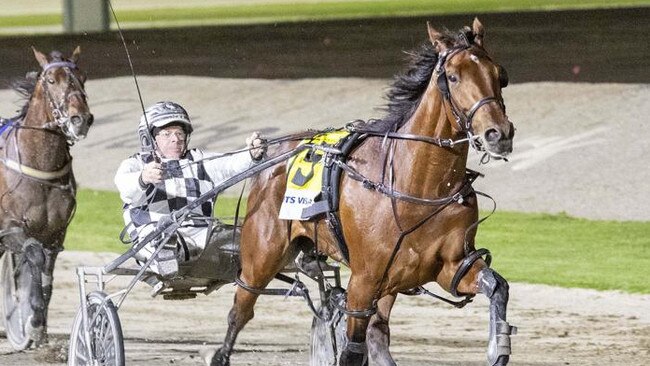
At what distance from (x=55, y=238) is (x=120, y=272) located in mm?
1917

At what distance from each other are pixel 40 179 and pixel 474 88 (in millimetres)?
3672

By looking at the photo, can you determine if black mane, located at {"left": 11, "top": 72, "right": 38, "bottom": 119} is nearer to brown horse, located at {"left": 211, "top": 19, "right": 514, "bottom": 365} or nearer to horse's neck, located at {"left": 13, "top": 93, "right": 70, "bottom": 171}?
horse's neck, located at {"left": 13, "top": 93, "right": 70, "bottom": 171}

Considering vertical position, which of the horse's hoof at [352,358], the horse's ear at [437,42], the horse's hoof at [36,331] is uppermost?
the horse's ear at [437,42]

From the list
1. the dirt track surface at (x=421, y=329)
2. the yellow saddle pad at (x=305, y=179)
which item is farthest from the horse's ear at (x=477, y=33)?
the dirt track surface at (x=421, y=329)

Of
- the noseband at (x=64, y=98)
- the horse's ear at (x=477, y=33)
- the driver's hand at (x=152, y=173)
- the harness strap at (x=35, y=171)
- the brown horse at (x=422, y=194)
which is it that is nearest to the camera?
the brown horse at (x=422, y=194)

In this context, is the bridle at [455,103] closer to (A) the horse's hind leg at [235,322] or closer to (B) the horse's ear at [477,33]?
(B) the horse's ear at [477,33]

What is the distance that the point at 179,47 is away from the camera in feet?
80.0

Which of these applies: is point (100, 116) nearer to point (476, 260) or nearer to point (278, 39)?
point (278, 39)

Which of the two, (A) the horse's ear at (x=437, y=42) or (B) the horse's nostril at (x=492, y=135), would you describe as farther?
(A) the horse's ear at (x=437, y=42)

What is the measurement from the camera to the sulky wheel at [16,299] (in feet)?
29.4

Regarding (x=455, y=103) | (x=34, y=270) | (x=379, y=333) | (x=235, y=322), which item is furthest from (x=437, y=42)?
(x=34, y=270)

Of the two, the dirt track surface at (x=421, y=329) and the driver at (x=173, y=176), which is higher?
the driver at (x=173, y=176)

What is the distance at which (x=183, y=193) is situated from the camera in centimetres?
696

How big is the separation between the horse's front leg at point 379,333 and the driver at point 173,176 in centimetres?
84
